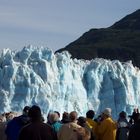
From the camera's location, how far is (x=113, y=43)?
8962 centimetres

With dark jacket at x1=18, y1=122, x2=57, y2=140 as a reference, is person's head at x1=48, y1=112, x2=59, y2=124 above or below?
above

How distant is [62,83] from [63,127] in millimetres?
24916

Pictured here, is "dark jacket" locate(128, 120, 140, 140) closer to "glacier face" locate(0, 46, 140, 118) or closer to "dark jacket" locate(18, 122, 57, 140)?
"dark jacket" locate(18, 122, 57, 140)

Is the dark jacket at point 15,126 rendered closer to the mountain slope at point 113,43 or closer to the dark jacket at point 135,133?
the dark jacket at point 135,133

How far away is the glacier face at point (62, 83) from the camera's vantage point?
98.7ft

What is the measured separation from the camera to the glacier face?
98.7 feet

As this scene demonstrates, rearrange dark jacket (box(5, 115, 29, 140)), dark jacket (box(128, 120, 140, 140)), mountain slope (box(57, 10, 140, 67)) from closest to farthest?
dark jacket (box(128, 120, 140, 140)), dark jacket (box(5, 115, 29, 140)), mountain slope (box(57, 10, 140, 67))

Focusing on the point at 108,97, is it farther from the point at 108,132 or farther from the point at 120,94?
the point at 108,132

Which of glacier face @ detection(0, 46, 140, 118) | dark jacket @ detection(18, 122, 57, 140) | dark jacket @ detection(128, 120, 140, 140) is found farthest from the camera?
glacier face @ detection(0, 46, 140, 118)

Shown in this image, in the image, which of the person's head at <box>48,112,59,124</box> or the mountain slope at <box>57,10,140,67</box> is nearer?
the person's head at <box>48,112,59,124</box>

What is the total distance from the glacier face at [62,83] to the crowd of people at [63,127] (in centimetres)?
1963

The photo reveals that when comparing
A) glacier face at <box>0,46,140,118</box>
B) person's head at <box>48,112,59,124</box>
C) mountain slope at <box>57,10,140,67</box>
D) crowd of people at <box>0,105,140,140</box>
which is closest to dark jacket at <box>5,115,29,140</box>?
crowd of people at <box>0,105,140,140</box>

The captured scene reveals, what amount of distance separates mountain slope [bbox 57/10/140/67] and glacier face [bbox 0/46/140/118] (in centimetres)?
3804

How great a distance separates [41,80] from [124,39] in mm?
59668
